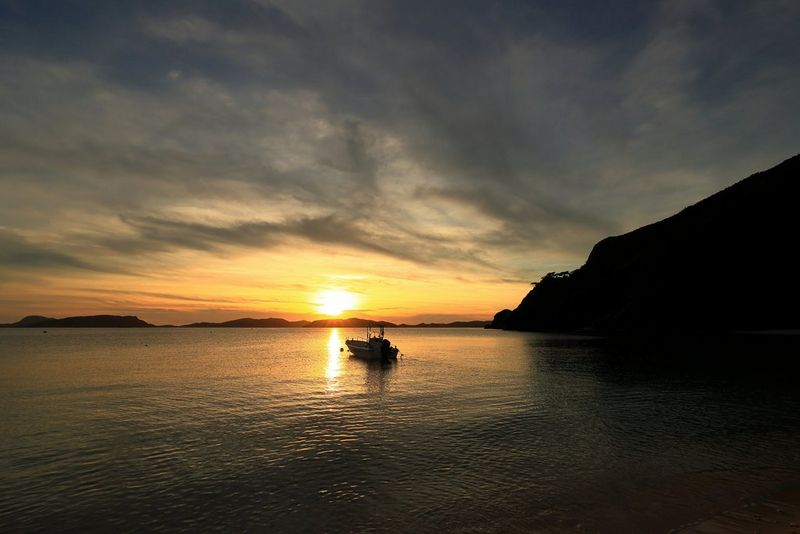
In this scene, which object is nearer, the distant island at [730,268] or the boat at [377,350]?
the boat at [377,350]

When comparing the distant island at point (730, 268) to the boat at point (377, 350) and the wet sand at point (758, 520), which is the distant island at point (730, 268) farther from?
the wet sand at point (758, 520)

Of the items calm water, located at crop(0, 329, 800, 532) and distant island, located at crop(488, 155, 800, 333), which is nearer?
calm water, located at crop(0, 329, 800, 532)

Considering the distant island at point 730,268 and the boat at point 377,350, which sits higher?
the distant island at point 730,268

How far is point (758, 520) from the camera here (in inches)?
560

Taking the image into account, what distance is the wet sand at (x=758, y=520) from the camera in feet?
44.2

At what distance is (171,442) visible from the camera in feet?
86.3

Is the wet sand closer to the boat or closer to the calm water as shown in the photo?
the calm water

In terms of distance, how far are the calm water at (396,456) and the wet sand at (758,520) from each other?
0.60m

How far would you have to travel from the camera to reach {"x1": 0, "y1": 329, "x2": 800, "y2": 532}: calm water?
1605 cm

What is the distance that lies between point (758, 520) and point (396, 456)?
15.0 metres

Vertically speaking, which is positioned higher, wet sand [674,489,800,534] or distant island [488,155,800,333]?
distant island [488,155,800,333]

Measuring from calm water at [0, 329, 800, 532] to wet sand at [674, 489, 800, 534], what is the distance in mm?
603

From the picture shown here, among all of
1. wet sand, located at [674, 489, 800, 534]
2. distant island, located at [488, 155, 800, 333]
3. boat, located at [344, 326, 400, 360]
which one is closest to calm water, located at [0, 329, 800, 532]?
wet sand, located at [674, 489, 800, 534]

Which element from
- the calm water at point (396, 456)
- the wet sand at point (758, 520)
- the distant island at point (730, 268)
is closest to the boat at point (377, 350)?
the calm water at point (396, 456)
